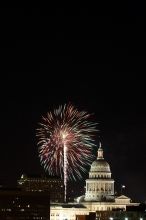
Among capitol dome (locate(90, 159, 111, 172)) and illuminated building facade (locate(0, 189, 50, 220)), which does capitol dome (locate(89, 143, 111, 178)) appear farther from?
illuminated building facade (locate(0, 189, 50, 220))

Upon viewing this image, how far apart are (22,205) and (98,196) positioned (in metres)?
49.9

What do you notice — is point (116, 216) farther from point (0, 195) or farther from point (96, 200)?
point (96, 200)

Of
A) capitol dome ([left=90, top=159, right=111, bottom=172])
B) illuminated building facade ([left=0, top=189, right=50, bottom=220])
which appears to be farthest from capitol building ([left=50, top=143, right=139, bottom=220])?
illuminated building facade ([left=0, top=189, right=50, bottom=220])

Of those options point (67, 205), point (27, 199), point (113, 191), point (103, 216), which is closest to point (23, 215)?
point (27, 199)

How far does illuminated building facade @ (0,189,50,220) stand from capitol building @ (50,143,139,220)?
33406 millimetres

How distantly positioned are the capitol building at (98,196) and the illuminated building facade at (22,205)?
3341cm

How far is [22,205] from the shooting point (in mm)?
A: 143875

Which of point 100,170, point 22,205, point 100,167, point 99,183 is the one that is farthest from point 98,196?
point 22,205

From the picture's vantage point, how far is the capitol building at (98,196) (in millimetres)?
183375

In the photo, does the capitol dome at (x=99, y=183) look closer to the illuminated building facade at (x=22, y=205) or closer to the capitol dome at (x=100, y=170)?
the capitol dome at (x=100, y=170)

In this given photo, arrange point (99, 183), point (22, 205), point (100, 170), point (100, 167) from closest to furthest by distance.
Result: point (22, 205), point (99, 183), point (100, 170), point (100, 167)

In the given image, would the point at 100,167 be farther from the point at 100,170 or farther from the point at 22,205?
the point at 22,205

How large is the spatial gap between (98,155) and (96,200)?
12.5 meters

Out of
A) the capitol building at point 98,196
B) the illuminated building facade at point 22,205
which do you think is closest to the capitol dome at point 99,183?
the capitol building at point 98,196
